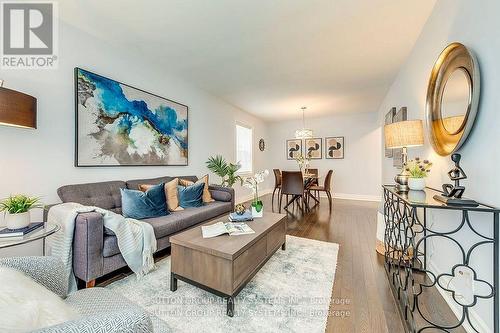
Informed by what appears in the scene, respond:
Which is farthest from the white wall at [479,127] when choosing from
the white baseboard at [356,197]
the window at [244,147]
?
the window at [244,147]

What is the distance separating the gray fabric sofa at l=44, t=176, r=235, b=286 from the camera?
5.32 feet

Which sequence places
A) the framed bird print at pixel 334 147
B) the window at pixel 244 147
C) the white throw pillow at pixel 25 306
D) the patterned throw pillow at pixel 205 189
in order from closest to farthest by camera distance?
the white throw pillow at pixel 25 306 → the patterned throw pillow at pixel 205 189 → the window at pixel 244 147 → the framed bird print at pixel 334 147

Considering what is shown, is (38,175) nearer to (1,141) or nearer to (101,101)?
(1,141)

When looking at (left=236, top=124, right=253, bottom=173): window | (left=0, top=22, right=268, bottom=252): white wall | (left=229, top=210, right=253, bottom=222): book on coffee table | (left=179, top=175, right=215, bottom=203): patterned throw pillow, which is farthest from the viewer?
(left=236, top=124, right=253, bottom=173): window

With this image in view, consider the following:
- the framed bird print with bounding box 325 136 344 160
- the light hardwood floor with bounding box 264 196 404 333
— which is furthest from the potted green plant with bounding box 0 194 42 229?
the framed bird print with bounding box 325 136 344 160

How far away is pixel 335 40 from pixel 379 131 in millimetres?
4093

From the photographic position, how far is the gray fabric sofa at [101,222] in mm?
1620

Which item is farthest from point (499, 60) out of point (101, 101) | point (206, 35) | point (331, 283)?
point (101, 101)

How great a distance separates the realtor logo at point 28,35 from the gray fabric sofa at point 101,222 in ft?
4.09

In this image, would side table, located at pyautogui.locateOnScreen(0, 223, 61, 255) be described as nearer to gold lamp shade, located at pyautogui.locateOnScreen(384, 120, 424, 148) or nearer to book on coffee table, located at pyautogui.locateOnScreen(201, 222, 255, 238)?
book on coffee table, located at pyautogui.locateOnScreen(201, 222, 255, 238)

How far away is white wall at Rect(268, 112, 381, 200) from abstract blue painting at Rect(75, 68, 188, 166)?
4453 millimetres

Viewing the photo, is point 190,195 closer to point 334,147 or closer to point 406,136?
point 406,136

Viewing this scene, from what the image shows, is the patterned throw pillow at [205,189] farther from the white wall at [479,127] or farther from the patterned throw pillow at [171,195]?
the white wall at [479,127]

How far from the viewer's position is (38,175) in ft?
6.60
